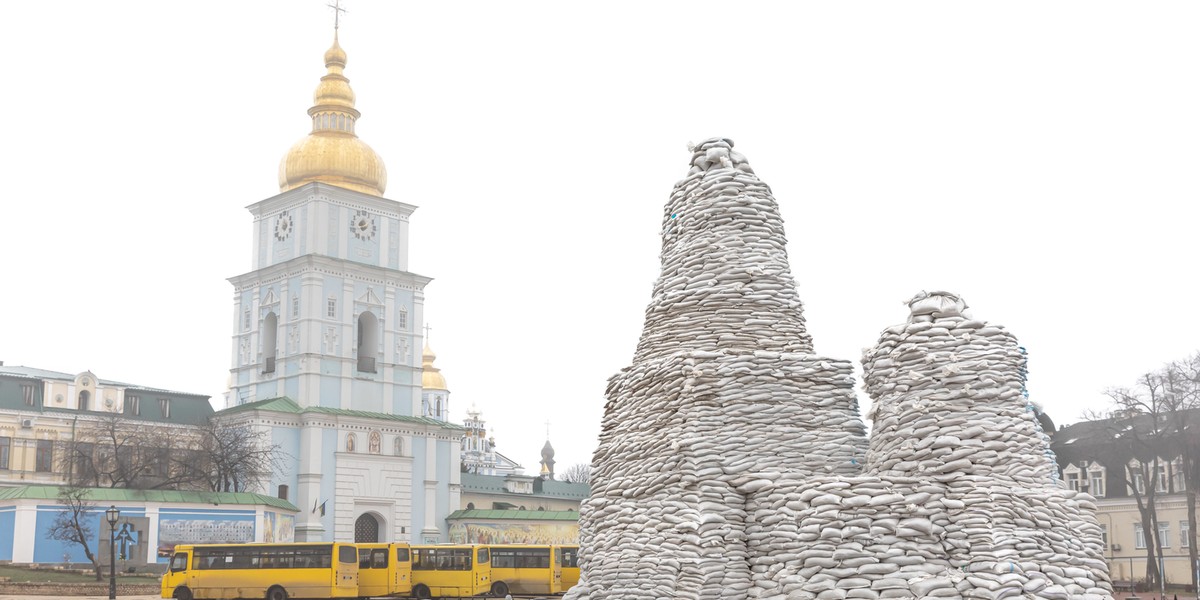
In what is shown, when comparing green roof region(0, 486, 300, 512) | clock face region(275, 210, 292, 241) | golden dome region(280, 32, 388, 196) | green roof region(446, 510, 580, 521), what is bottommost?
A: green roof region(446, 510, 580, 521)

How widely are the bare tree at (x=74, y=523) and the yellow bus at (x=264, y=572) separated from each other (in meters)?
8.12

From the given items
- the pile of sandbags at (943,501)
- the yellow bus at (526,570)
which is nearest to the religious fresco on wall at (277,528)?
the yellow bus at (526,570)

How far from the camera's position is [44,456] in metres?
47.6

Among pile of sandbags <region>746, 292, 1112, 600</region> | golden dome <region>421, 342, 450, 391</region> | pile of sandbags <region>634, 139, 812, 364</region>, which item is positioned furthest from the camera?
golden dome <region>421, 342, 450, 391</region>

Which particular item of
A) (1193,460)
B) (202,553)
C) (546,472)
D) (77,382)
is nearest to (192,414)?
(77,382)

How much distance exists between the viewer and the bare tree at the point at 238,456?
138 ft

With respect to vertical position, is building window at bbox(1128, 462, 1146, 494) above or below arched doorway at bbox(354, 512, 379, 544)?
above

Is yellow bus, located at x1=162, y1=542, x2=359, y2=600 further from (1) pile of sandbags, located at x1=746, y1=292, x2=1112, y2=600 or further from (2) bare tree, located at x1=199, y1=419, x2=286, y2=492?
(1) pile of sandbags, located at x1=746, y1=292, x2=1112, y2=600

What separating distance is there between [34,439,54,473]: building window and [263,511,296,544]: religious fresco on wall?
11.5 m

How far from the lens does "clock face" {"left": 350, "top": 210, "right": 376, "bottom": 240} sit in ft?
161

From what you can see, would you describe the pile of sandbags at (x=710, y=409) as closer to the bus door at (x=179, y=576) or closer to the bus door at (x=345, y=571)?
the bus door at (x=345, y=571)

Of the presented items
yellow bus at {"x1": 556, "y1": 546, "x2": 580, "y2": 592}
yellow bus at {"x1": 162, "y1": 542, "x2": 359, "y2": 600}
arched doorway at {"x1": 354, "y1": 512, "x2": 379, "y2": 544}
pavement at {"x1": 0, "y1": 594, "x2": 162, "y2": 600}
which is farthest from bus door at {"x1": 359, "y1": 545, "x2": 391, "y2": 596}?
arched doorway at {"x1": 354, "y1": 512, "x2": 379, "y2": 544}

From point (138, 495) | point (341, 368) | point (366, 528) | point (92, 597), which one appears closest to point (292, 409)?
point (341, 368)

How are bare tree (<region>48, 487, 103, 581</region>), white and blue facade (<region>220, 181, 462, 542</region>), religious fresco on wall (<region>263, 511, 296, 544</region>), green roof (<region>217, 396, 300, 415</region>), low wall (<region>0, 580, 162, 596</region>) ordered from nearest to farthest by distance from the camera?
low wall (<region>0, 580, 162, 596</region>), bare tree (<region>48, 487, 103, 581</region>), religious fresco on wall (<region>263, 511, 296, 544</region>), green roof (<region>217, 396, 300, 415</region>), white and blue facade (<region>220, 181, 462, 542</region>)
